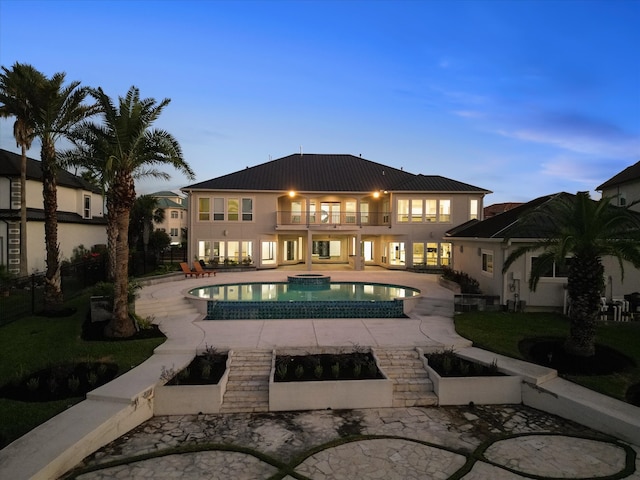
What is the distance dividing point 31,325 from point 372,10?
18.6 meters

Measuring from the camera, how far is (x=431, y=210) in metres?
26.2

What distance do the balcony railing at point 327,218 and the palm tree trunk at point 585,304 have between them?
17.6 metres

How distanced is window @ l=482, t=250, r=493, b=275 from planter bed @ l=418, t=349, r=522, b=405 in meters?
8.26

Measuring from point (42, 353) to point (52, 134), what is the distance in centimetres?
824

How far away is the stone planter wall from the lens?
717 centimetres

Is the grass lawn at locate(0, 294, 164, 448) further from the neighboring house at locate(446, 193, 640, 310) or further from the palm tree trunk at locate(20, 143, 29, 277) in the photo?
the neighboring house at locate(446, 193, 640, 310)

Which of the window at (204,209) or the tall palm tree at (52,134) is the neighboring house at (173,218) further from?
the tall palm tree at (52,134)

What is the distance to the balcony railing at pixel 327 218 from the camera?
85.7ft

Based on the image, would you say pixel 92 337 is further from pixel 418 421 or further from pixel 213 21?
pixel 213 21

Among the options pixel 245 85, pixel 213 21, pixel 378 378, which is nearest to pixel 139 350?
pixel 378 378

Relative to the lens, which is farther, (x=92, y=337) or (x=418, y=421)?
(x=92, y=337)

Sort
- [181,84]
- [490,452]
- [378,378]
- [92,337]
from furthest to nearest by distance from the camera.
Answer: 1. [181,84]
2. [92,337]
3. [378,378]
4. [490,452]

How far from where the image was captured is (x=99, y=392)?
6.87 m

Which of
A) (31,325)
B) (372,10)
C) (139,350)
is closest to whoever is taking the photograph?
(139,350)
